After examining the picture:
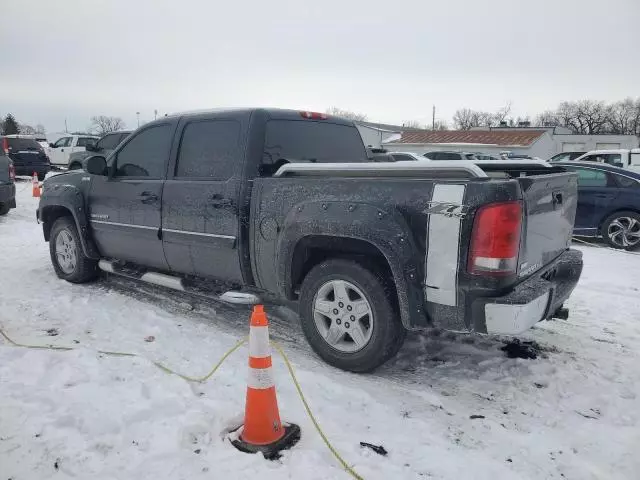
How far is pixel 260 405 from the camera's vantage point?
9.07ft

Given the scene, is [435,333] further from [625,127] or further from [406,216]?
[625,127]

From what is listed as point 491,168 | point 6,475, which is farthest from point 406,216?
point 6,475

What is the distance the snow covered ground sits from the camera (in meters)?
2.64

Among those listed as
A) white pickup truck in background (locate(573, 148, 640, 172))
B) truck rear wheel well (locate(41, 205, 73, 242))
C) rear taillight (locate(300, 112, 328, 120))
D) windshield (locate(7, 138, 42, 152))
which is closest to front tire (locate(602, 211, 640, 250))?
white pickup truck in background (locate(573, 148, 640, 172))

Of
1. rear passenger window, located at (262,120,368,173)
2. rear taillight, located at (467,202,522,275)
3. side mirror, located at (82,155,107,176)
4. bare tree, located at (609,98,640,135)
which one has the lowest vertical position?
rear taillight, located at (467,202,522,275)

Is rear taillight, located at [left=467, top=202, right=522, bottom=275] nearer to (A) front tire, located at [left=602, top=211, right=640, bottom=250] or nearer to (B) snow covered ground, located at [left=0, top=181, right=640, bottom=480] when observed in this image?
(B) snow covered ground, located at [left=0, top=181, right=640, bottom=480]

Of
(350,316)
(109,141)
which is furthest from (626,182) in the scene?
(109,141)

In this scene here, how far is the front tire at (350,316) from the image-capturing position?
3453 millimetres

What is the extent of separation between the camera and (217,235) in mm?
4289

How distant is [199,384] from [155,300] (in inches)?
87.5

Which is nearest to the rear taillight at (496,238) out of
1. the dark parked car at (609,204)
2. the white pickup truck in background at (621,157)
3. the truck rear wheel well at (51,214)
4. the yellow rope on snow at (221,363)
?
the yellow rope on snow at (221,363)

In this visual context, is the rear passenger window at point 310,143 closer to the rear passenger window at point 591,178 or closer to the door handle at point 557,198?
the door handle at point 557,198

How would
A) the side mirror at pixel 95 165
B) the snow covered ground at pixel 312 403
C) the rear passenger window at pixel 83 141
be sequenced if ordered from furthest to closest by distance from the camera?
the rear passenger window at pixel 83 141, the side mirror at pixel 95 165, the snow covered ground at pixel 312 403

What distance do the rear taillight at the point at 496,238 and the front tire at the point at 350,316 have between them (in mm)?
705
